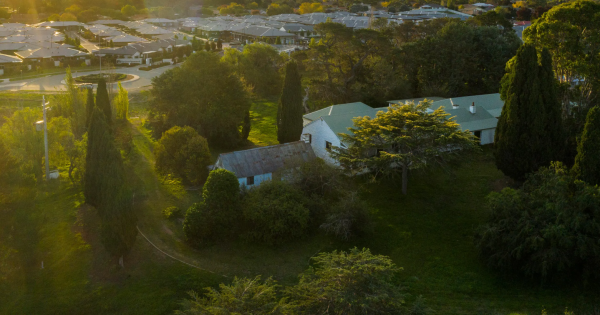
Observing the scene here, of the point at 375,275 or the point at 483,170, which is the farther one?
the point at 483,170

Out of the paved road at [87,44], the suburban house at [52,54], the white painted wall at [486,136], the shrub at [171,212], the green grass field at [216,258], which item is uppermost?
the paved road at [87,44]

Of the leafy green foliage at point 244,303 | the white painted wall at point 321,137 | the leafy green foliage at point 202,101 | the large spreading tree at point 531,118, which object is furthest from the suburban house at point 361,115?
the leafy green foliage at point 244,303

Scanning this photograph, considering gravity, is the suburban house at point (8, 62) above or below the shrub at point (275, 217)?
above

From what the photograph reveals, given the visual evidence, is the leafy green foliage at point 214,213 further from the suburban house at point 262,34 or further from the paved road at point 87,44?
the paved road at point 87,44

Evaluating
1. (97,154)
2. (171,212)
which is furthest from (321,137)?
(97,154)


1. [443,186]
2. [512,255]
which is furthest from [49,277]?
[443,186]

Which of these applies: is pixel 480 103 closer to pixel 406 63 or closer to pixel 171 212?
pixel 406 63

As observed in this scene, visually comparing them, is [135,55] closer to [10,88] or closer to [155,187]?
[10,88]
